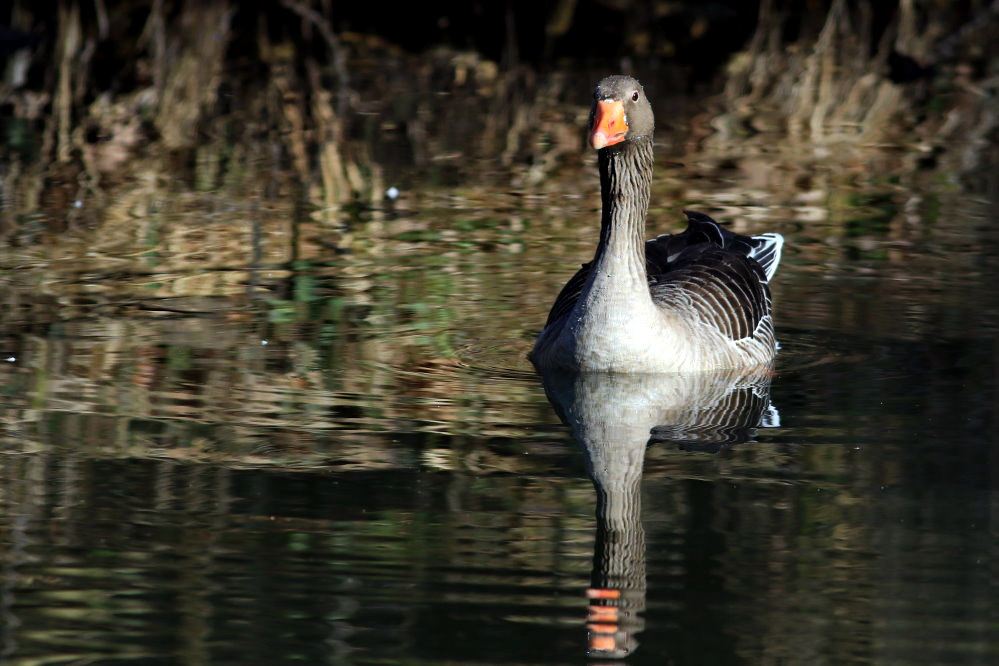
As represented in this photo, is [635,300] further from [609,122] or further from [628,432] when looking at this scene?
[628,432]

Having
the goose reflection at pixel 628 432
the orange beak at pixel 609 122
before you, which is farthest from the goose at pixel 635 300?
the goose reflection at pixel 628 432

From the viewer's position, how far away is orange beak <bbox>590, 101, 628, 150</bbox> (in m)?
8.66

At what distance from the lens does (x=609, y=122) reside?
8.72 metres

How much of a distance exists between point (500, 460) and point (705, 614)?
2.00 meters

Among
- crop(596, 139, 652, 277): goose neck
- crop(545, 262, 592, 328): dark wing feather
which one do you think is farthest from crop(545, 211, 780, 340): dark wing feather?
crop(596, 139, 652, 277): goose neck

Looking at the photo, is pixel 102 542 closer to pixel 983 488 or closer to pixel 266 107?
pixel 983 488

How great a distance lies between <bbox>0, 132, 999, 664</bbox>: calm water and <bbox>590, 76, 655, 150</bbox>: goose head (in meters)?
1.35

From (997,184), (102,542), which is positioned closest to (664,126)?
(997,184)

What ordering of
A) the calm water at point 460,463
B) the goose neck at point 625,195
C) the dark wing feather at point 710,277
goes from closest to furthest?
1. the calm water at point 460,463
2. the goose neck at point 625,195
3. the dark wing feather at point 710,277

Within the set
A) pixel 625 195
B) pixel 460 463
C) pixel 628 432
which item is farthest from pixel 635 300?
pixel 460 463

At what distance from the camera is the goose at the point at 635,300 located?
874 centimetres

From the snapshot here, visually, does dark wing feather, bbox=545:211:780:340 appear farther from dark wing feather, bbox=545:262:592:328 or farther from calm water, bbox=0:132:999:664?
calm water, bbox=0:132:999:664

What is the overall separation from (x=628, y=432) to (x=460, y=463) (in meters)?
0.99

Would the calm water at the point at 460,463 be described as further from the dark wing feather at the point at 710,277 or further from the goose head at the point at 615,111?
the goose head at the point at 615,111
